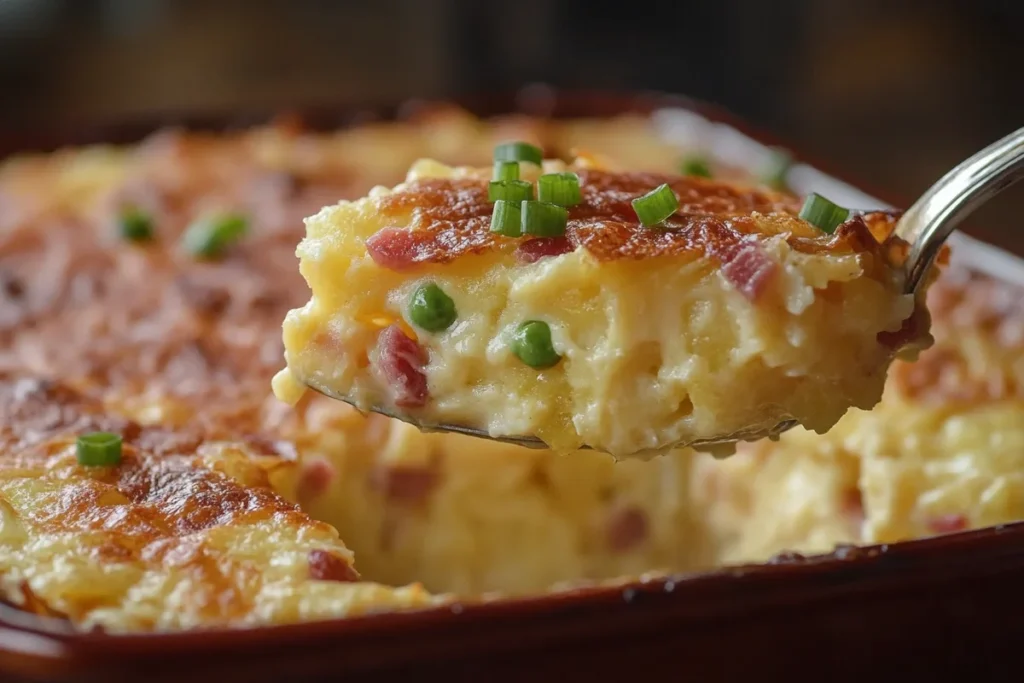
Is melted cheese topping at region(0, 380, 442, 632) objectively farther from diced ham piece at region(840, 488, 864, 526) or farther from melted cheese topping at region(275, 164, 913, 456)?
diced ham piece at region(840, 488, 864, 526)

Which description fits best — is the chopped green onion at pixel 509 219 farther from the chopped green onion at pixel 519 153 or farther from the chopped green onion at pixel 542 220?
the chopped green onion at pixel 519 153

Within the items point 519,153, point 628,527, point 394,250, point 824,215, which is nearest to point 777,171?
point 628,527

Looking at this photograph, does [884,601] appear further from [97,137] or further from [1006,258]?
[97,137]

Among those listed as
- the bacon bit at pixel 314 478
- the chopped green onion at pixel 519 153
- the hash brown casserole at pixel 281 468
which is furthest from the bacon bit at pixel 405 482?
the chopped green onion at pixel 519 153

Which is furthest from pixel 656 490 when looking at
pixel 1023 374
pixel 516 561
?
pixel 1023 374

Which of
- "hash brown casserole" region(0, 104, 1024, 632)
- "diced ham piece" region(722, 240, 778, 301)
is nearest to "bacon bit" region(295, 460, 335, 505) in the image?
"hash brown casserole" region(0, 104, 1024, 632)

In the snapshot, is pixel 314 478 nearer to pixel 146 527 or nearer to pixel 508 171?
pixel 146 527
